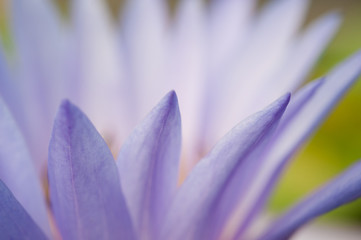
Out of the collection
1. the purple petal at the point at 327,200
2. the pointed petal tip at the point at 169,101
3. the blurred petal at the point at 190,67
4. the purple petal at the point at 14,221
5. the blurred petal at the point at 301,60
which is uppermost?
the blurred petal at the point at 190,67

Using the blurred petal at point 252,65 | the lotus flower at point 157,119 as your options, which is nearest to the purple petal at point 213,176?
the lotus flower at point 157,119

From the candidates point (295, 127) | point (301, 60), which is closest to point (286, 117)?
point (295, 127)

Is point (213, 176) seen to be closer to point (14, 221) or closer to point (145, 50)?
point (14, 221)

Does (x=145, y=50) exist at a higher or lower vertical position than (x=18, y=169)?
higher

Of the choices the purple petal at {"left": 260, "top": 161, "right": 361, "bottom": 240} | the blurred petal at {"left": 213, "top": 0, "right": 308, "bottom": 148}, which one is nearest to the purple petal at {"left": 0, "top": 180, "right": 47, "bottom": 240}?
the purple petal at {"left": 260, "top": 161, "right": 361, "bottom": 240}

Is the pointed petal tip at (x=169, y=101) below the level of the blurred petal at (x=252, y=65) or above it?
below

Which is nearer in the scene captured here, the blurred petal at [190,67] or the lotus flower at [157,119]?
the lotus flower at [157,119]

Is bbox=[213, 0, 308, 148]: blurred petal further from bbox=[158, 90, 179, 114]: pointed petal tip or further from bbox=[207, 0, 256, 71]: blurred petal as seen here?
bbox=[158, 90, 179, 114]: pointed petal tip

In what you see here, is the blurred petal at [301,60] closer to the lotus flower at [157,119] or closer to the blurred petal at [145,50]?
the lotus flower at [157,119]

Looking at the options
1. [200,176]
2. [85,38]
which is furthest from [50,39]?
[200,176]
